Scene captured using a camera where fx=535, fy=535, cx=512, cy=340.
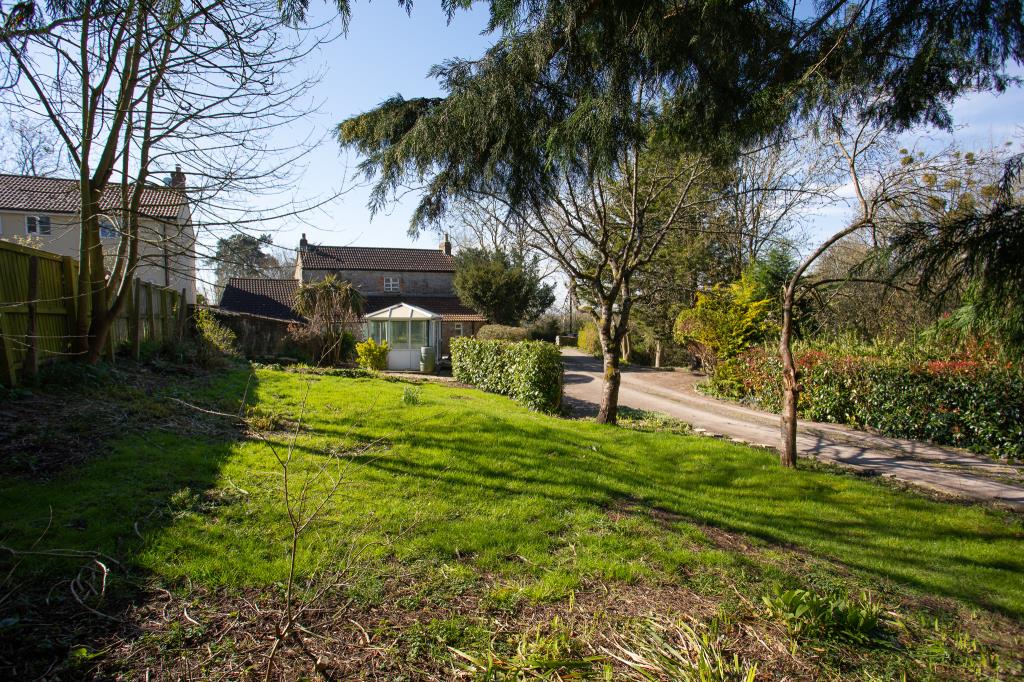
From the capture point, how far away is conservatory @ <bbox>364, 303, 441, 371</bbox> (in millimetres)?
22547

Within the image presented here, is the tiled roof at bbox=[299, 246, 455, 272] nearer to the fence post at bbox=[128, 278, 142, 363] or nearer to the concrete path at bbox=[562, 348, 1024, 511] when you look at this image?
the concrete path at bbox=[562, 348, 1024, 511]

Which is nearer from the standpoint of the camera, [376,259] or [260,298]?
[260,298]

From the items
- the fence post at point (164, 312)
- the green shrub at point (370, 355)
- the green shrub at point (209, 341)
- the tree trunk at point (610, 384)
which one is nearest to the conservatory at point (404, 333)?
the green shrub at point (370, 355)

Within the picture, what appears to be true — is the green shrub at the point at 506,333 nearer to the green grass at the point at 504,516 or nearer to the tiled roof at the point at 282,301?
the tiled roof at the point at 282,301

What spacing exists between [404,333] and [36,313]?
16.7 m

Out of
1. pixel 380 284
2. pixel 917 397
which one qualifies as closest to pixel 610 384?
pixel 917 397

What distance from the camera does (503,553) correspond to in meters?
3.74

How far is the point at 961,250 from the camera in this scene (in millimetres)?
3238

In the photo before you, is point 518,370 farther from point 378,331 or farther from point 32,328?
point 378,331

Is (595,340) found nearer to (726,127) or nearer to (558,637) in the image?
(726,127)

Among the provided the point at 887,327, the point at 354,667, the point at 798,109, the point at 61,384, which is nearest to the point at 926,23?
the point at 798,109

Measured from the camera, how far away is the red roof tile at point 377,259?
35.5 meters

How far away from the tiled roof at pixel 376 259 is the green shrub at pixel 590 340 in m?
→ 10.1

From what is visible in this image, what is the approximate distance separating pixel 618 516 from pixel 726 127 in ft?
11.5
